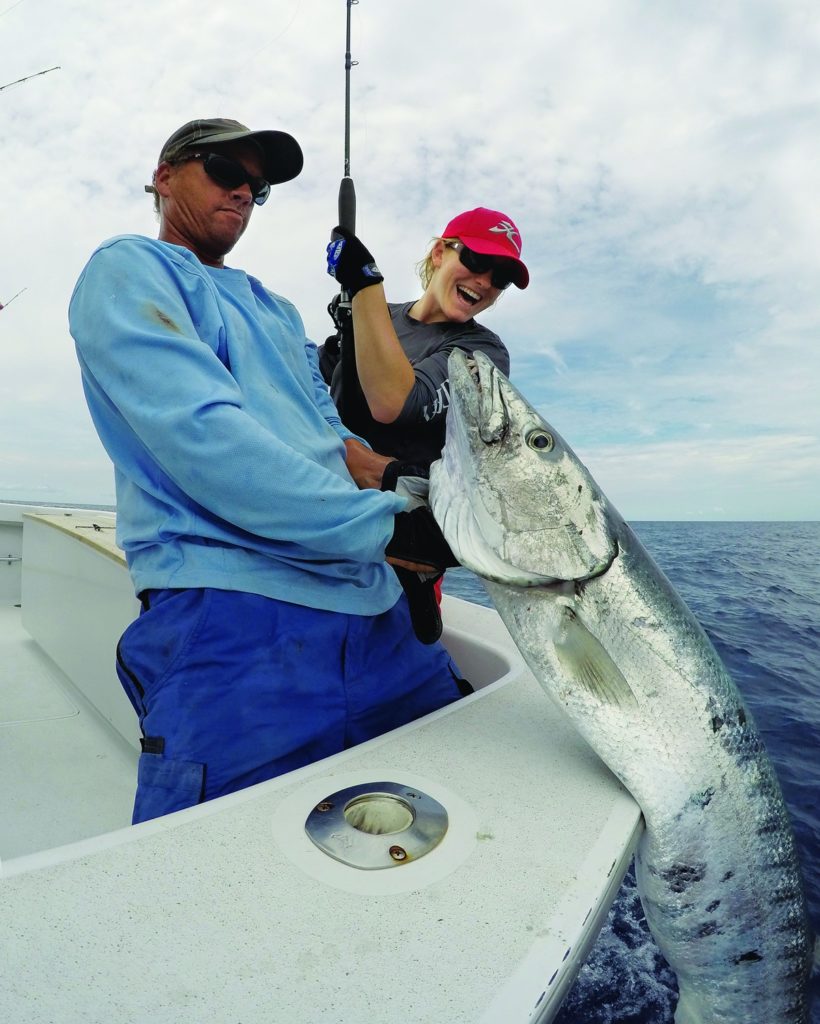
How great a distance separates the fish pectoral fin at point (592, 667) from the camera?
1.56 metres

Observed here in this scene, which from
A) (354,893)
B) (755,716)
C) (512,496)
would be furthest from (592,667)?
(755,716)

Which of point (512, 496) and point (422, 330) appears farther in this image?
point (422, 330)

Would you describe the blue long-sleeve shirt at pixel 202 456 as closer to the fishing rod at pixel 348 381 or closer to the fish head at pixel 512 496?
the fish head at pixel 512 496

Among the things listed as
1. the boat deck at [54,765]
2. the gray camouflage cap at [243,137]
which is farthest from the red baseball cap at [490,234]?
the boat deck at [54,765]

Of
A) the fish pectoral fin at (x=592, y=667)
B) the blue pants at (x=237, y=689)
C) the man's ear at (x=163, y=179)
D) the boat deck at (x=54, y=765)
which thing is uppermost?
the man's ear at (x=163, y=179)

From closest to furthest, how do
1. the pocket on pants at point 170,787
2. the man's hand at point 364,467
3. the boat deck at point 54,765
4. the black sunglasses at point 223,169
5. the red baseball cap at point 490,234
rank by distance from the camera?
the pocket on pants at point 170,787 → the black sunglasses at point 223,169 → the man's hand at point 364,467 → the boat deck at point 54,765 → the red baseball cap at point 490,234

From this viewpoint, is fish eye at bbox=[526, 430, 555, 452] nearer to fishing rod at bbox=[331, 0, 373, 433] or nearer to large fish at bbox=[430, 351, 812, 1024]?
large fish at bbox=[430, 351, 812, 1024]

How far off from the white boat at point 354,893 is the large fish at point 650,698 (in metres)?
0.18

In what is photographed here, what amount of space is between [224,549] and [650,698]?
3.80 ft

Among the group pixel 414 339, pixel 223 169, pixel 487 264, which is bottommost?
pixel 414 339

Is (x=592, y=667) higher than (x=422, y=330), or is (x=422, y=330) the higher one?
(x=422, y=330)

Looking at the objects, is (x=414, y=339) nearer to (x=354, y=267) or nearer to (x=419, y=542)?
(x=354, y=267)

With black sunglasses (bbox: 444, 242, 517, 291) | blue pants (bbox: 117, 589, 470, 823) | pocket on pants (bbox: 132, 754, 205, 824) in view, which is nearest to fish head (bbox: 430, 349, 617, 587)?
blue pants (bbox: 117, 589, 470, 823)

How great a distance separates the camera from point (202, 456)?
1.40 meters
